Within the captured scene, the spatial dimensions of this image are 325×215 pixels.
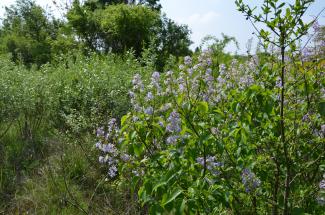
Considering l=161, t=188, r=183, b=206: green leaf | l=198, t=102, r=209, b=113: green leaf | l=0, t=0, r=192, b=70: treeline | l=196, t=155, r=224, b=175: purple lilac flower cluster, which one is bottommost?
l=161, t=188, r=183, b=206: green leaf

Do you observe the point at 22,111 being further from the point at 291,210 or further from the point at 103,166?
the point at 291,210

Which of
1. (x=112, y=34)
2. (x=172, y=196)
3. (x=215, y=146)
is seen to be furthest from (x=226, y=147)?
(x=112, y=34)

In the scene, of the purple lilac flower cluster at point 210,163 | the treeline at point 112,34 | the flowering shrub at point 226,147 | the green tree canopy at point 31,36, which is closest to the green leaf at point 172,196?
the flowering shrub at point 226,147

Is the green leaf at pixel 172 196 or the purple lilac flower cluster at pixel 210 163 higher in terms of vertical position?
the purple lilac flower cluster at pixel 210 163

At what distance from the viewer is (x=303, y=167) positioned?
2211 millimetres

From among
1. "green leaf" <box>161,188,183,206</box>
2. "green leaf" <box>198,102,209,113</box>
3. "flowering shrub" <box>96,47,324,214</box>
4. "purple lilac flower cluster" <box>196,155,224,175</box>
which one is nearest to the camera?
"green leaf" <box>161,188,183,206</box>

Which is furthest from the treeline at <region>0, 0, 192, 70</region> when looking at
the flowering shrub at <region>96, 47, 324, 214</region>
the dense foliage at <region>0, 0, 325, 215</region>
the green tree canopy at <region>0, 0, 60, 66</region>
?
the flowering shrub at <region>96, 47, 324, 214</region>

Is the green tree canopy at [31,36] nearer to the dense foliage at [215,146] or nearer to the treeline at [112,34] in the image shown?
the treeline at [112,34]

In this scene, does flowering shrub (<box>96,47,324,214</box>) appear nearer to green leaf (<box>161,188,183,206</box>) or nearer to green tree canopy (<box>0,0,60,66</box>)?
green leaf (<box>161,188,183,206</box>)

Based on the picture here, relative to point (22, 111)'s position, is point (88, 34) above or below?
above

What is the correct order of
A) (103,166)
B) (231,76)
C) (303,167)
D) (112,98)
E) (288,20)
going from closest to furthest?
(288,20) < (303,167) < (231,76) < (103,166) < (112,98)

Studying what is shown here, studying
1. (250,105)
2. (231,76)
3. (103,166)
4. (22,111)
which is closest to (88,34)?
(22,111)

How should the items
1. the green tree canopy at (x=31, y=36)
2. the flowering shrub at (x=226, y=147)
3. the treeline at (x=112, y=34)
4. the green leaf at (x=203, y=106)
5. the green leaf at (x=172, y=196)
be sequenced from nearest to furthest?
the green leaf at (x=172, y=196) → the flowering shrub at (x=226, y=147) → the green leaf at (x=203, y=106) → the treeline at (x=112, y=34) → the green tree canopy at (x=31, y=36)

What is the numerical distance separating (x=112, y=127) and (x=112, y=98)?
2.68m
